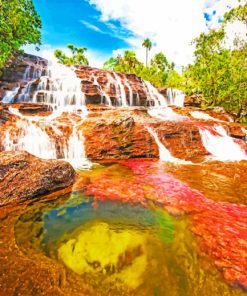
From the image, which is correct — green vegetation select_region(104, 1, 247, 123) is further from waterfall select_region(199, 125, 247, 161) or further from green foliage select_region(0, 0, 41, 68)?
green foliage select_region(0, 0, 41, 68)

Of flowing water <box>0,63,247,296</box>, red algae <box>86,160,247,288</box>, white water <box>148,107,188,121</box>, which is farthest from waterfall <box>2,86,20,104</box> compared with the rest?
red algae <box>86,160,247,288</box>

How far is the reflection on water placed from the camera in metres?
3.87

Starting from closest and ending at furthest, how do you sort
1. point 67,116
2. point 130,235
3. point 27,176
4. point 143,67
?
point 130,235 → point 27,176 → point 67,116 → point 143,67

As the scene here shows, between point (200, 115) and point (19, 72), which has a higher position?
point (19, 72)

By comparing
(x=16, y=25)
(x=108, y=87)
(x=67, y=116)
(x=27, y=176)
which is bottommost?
(x=27, y=176)

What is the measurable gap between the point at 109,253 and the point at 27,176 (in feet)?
12.4

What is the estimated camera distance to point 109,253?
15.2ft

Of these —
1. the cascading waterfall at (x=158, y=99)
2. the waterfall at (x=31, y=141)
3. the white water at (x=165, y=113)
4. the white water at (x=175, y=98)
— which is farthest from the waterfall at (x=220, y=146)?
the white water at (x=175, y=98)

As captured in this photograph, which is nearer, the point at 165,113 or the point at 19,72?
the point at 165,113

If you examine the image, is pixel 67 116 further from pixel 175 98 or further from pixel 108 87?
pixel 175 98

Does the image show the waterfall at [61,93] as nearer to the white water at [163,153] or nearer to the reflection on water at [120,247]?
the white water at [163,153]

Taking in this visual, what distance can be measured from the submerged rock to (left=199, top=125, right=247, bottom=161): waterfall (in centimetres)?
946

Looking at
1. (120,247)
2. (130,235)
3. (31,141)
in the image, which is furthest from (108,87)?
(120,247)

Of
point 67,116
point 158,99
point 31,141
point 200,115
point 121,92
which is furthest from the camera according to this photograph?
point 158,99
